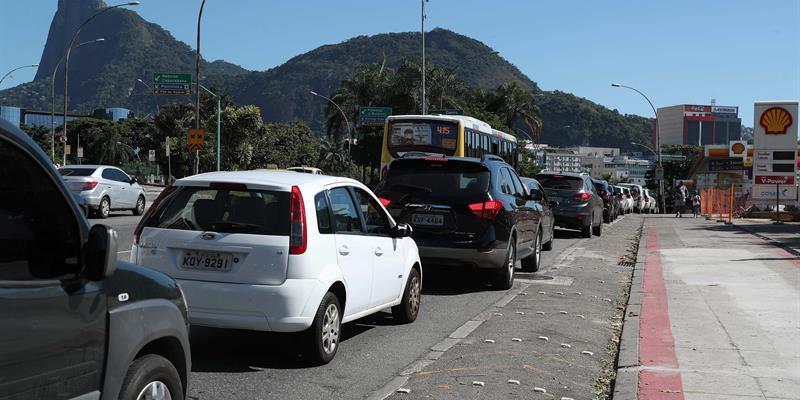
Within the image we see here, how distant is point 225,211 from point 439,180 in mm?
4883

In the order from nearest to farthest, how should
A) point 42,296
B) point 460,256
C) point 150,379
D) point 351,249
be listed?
point 42,296 → point 150,379 → point 351,249 → point 460,256

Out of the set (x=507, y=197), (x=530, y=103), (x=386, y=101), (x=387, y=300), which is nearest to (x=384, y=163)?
(x=507, y=197)

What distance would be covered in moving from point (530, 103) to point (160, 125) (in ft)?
136

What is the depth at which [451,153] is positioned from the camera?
27.4m

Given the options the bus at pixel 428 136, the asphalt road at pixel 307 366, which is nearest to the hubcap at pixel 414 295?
the asphalt road at pixel 307 366

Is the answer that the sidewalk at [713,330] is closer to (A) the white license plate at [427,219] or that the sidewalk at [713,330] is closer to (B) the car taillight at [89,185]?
(A) the white license plate at [427,219]

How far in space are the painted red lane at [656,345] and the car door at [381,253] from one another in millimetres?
2351

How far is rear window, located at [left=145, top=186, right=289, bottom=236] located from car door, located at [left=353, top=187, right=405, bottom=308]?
1.18 meters

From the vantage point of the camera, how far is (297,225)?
6551 millimetres

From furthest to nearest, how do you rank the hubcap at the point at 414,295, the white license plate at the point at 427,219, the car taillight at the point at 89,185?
the car taillight at the point at 89,185 < the white license plate at the point at 427,219 < the hubcap at the point at 414,295

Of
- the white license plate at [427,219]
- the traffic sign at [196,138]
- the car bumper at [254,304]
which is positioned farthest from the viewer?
the traffic sign at [196,138]

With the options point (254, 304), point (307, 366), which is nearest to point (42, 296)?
point (254, 304)

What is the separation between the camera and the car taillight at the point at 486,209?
11000 mm

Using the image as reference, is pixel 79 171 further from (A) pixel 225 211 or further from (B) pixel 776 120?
(B) pixel 776 120
